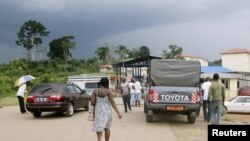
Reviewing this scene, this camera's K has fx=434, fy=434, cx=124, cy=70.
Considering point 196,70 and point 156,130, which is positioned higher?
point 196,70

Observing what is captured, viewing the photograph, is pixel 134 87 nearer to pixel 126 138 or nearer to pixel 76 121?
pixel 76 121

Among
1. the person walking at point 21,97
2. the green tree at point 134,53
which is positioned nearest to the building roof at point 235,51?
the green tree at point 134,53

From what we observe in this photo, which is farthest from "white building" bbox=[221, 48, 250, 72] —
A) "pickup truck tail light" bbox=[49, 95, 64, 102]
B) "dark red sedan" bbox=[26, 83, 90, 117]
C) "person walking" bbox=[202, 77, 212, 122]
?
"pickup truck tail light" bbox=[49, 95, 64, 102]

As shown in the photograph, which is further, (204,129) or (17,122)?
(17,122)

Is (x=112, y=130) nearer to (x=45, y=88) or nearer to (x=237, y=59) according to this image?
(x=45, y=88)

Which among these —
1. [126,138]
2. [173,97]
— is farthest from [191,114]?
[126,138]

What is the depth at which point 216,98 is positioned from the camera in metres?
14.5

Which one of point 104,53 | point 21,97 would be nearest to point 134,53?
point 104,53

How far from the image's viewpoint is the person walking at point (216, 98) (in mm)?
14477

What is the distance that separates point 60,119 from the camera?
18.5 meters

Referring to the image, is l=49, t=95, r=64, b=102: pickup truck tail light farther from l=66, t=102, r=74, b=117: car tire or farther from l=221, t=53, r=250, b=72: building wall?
l=221, t=53, r=250, b=72: building wall

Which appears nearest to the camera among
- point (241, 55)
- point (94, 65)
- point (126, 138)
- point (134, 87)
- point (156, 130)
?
point (126, 138)

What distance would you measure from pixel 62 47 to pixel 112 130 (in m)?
90.3

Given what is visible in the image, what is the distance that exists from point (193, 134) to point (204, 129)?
1.51 metres
